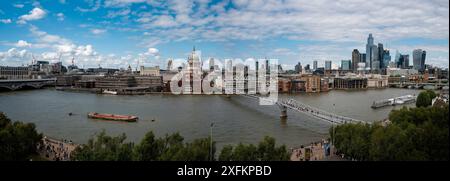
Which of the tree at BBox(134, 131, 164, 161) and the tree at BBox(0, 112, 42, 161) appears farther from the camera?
the tree at BBox(0, 112, 42, 161)

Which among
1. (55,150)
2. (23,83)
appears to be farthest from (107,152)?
(23,83)

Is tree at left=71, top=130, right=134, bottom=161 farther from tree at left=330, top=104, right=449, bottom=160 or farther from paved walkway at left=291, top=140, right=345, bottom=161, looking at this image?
tree at left=330, top=104, right=449, bottom=160

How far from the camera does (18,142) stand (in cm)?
571

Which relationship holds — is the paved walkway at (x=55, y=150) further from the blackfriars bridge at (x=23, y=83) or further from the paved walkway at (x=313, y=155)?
the blackfriars bridge at (x=23, y=83)

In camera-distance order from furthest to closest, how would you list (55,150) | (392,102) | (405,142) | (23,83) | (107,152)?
(23,83) < (392,102) < (55,150) < (107,152) < (405,142)

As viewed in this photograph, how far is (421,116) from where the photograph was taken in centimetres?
663

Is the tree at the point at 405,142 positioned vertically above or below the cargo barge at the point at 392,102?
above

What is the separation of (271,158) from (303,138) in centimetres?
419

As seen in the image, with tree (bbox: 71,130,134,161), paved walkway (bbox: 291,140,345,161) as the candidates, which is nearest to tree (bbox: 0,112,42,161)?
tree (bbox: 71,130,134,161)

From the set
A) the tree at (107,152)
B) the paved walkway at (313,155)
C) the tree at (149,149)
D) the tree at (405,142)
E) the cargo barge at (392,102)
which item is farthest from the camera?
the cargo barge at (392,102)

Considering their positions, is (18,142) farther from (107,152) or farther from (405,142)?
(405,142)

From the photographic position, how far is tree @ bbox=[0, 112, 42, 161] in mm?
5289

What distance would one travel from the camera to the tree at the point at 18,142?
529cm

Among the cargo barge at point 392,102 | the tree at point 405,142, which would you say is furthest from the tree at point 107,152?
the cargo barge at point 392,102
